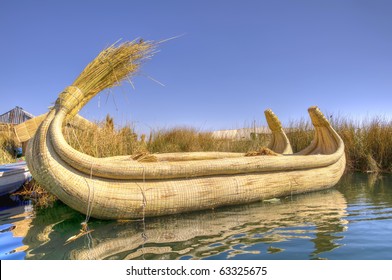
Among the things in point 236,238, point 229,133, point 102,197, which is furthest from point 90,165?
point 229,133

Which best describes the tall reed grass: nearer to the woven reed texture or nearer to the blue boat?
the blue boat

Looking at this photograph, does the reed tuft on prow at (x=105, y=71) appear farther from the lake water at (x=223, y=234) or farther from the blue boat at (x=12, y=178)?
the blue boat at (x=12, y=178)

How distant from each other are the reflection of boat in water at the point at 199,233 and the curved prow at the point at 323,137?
8.82ft

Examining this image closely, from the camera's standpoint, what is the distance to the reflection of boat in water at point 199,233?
2.79 meters

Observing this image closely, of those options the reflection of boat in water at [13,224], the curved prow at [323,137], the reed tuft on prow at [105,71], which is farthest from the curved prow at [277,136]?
the reflection of boat in water at [13,224]

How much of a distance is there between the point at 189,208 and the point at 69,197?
1434mm

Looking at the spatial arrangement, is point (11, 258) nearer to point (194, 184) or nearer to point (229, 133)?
point (194, 184)

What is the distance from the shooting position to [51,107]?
13.8ft

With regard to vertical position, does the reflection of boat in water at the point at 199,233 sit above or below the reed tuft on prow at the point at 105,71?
below

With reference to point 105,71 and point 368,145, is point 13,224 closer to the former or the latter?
point 105,71

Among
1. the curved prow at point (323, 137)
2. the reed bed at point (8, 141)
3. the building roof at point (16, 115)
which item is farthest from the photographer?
the building roof at point (16, 115)

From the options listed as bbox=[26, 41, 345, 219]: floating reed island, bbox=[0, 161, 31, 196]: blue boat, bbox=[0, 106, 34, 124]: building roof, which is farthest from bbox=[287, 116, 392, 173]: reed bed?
bbox=[0, 106, 34, 124]: building roof

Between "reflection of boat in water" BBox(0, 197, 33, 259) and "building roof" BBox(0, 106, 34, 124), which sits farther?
"building roof" BBox(0, 106, 34, 124)

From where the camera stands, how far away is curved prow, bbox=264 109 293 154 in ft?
25.4
